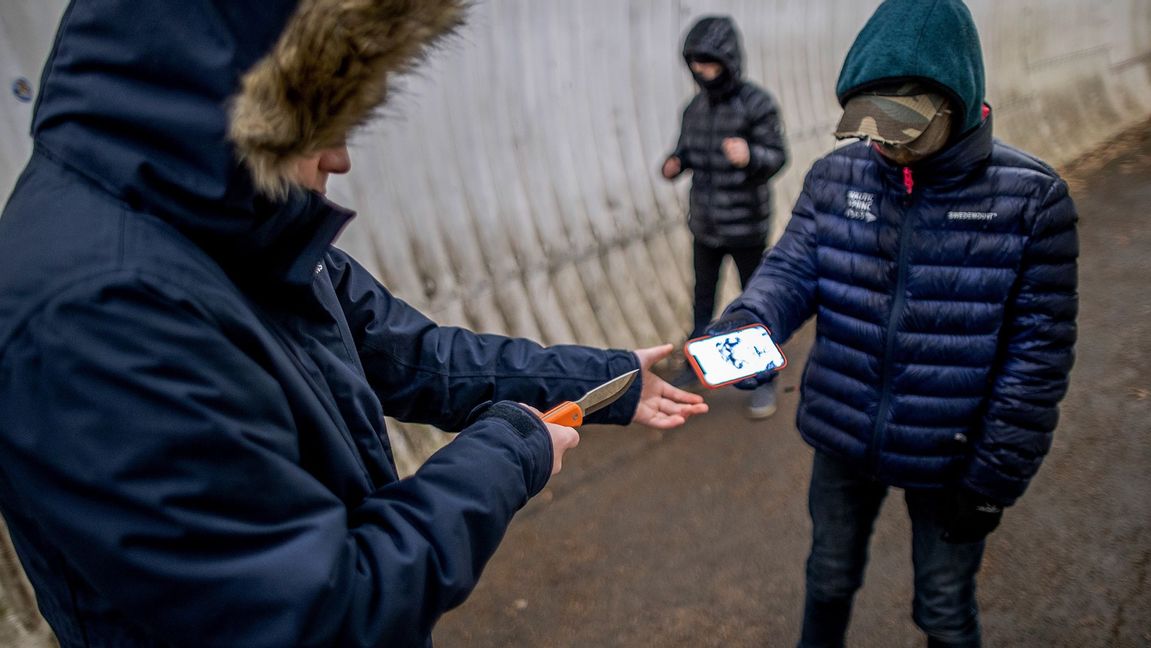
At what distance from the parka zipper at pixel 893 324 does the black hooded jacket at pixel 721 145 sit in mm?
2412

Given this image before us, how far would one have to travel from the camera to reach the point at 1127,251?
6.55 metres

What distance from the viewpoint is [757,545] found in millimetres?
3879

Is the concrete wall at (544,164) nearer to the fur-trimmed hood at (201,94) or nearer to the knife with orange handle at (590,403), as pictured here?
the knife with orange handle at (590,403)

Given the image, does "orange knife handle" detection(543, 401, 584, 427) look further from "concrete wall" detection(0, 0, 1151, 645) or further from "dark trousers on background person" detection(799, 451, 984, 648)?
"concrete wall" detection(0, 0, 1151, 645)

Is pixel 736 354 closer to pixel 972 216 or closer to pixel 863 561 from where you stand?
pixel 972 216

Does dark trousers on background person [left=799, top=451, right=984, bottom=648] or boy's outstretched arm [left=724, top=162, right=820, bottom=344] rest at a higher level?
boy's outstretched arm [left=724, top=162, right=820, bottom=344]

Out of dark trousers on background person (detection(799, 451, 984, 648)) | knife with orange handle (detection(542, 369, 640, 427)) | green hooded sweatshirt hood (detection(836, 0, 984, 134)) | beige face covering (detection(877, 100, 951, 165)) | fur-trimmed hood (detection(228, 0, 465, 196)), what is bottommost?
dark trousers on background person (detection(799, 451, 984, 648))

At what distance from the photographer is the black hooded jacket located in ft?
15.3

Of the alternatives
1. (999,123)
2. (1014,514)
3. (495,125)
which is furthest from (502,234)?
(999,123)

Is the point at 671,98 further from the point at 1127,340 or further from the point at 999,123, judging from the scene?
the point at 999,123

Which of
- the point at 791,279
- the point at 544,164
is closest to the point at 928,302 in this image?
the point at 791,279

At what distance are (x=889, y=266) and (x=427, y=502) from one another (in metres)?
1.50

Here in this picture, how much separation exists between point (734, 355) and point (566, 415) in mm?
641

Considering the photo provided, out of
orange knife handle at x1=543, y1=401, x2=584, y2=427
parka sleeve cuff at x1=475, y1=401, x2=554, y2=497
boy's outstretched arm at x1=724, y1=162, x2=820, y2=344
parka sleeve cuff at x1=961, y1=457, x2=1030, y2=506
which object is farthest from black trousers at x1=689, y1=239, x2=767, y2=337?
parka sleeve cuff at x1=475, y1=401, x2=554, y2=497
